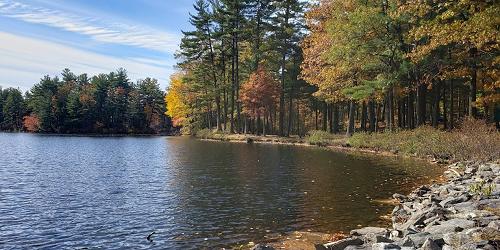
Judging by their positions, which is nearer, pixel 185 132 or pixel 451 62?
pixel 451 62

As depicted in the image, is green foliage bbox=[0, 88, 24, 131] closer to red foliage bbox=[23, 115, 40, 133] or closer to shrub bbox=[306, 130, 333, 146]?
red foliage bbox=[23, 115, 40, 133]

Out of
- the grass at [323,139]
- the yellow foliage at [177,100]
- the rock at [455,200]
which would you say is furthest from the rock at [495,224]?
the yellow foliage at [177,100]

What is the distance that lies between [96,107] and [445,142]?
9069 centimetres

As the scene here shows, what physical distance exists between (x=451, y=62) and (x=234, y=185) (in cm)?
2343

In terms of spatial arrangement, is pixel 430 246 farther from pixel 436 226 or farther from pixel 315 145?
pixel 315 145

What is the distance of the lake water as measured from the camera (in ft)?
38.2

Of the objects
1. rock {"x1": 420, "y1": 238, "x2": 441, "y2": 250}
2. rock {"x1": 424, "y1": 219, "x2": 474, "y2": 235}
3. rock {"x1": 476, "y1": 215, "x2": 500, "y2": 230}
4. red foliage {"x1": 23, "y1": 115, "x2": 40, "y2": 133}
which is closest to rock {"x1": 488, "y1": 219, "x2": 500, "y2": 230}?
rock {"x1": 476, "y1": 215, "x2": 500, "y2": 230}

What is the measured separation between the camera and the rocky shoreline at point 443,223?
7.90 metres

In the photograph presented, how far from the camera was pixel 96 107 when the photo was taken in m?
104

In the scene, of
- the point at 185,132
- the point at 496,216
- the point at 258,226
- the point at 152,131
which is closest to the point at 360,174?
the point at 258,226

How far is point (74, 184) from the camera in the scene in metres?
20.1

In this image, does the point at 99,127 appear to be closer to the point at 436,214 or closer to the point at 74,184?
the point at 74,184

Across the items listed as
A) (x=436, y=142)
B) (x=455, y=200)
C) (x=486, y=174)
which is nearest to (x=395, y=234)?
(x=455, y=200)

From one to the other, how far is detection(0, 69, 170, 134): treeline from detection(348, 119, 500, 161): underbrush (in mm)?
76697
